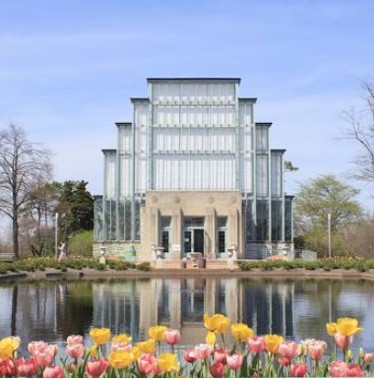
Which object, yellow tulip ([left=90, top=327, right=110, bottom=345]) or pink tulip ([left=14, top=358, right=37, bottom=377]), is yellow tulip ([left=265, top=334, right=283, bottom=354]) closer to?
yellow tulip ([left=90, top=327, right=110, bottom=345])

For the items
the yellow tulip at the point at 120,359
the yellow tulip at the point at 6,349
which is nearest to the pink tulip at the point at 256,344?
the yellow tulip at the point at 120,359

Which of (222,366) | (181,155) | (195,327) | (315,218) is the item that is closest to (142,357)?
(222,366)

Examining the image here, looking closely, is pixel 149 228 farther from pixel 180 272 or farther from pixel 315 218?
pixel 315 218

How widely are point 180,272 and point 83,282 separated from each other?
9303 mm

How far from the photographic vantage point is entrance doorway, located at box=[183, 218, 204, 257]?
179ft

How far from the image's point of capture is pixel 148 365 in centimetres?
397

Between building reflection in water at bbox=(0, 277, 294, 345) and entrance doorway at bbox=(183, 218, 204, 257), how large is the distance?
23.8m

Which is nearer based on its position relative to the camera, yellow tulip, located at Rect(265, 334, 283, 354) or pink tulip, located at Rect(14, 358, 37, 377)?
pink tulip, located at Rect(14, 358, 37, 377)

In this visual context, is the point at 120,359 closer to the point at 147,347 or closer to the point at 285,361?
the point at 147,347

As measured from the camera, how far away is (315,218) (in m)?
72.1

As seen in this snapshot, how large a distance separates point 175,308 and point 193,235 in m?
34.7

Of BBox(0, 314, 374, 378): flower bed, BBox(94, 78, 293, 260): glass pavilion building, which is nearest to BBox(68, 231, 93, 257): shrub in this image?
BBox(94, 78, 293, 260): glass pavilion building

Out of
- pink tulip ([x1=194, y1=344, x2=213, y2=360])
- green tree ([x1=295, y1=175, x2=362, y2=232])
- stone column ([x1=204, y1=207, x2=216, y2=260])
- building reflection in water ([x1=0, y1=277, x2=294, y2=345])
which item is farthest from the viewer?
green tree ([x1=295, y1=175, x2=362, y2=232])

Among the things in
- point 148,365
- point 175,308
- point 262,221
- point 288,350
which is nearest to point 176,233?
point 262,221
